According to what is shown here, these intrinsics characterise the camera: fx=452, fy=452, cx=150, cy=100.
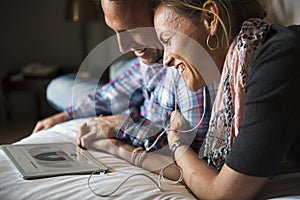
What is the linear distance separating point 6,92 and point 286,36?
263cm

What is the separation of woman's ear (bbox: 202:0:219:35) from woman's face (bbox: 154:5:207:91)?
0.07 ft

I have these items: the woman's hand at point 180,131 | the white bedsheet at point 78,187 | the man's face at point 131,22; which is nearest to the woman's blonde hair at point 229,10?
the man's face at point 131,22

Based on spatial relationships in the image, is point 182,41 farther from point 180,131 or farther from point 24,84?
point 24,84

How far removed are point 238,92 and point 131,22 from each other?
433mm

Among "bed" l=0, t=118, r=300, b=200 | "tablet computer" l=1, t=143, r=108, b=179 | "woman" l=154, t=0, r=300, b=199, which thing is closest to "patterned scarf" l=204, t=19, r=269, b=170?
"woman" l=154, t=0, r=300, b=199

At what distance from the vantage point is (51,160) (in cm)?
119

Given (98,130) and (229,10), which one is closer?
(229,10)

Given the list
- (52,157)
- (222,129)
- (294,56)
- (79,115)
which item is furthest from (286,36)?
(79,115)

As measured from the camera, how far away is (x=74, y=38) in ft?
11.4

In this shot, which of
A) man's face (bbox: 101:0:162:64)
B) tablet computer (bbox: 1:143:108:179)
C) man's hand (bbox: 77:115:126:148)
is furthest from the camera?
man's hand (bbox: 77:115:126:148)

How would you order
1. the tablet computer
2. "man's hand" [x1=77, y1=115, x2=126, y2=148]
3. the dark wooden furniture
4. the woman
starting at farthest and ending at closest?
1. the dark wooden furniture
2. "man's hand" [x1=77, y1=115, x2=126, y2=148]
3. the tablet computer
4. the woman

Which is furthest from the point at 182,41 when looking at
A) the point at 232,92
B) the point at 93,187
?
the point at 93,187

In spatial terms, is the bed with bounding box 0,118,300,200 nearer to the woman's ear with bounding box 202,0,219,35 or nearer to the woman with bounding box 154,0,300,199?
the woman with bounding box 154,0,300,199

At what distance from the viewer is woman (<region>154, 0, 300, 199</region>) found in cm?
83
